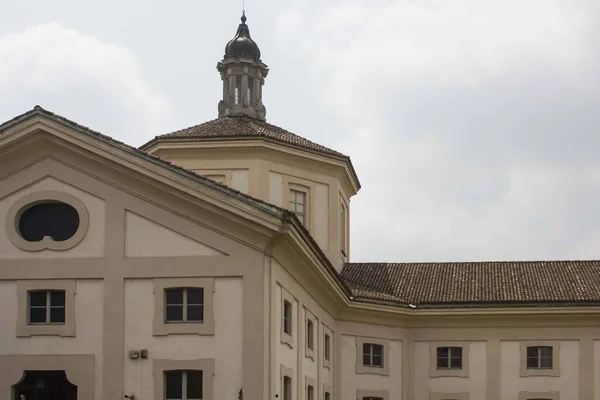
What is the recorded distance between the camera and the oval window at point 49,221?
108ft

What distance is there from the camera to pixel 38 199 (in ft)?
108

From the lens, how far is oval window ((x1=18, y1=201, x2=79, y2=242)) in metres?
32.8

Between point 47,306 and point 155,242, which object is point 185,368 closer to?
point 155,242

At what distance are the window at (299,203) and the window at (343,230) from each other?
298 cm

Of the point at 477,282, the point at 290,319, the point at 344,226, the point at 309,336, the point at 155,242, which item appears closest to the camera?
the point at 155,242

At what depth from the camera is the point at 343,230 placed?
53125 millimetres

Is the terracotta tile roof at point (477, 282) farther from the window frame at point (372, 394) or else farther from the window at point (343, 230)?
the window frame at point (372, 394)

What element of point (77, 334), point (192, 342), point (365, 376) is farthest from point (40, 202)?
point (365, 376)

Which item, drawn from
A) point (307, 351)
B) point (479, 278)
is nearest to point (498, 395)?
point (479, 278)

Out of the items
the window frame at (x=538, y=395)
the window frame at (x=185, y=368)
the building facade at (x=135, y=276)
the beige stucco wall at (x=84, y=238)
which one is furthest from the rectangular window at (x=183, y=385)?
the window frame at (x=538, y=395)

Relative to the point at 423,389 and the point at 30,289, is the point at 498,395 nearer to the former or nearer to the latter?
the point at 423,389

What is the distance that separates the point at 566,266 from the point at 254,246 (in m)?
27.8

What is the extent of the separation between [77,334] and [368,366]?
19973mm

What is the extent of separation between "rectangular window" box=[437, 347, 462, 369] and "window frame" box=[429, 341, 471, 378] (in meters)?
0.22
